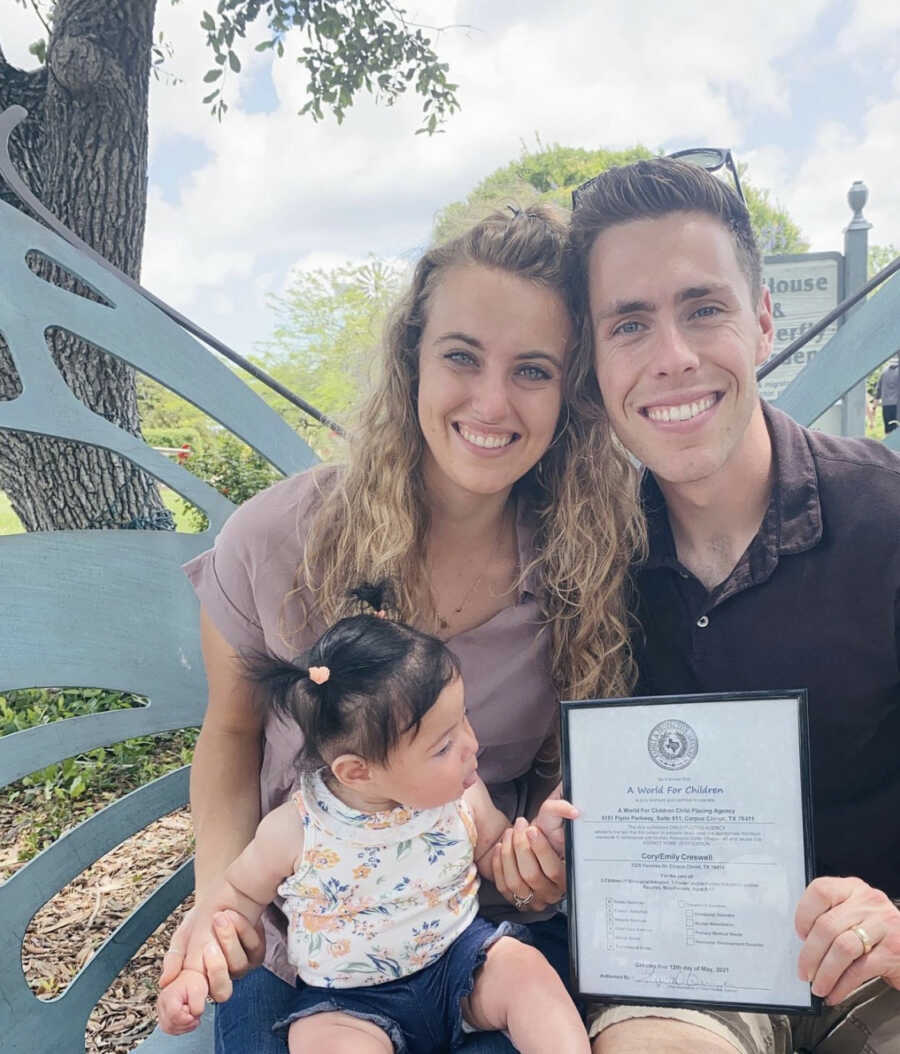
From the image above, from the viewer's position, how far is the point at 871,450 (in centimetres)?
198

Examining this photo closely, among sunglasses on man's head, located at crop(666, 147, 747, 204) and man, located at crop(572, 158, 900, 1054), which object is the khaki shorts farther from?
sunglasses on man's head, located at crop(666, 147, 747, 204)

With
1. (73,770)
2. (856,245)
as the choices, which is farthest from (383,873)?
(856,245)

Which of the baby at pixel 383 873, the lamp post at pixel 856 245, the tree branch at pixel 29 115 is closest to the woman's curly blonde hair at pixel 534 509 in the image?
the baby at pixel 383 873

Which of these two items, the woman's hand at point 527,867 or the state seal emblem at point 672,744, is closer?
the state seal emblem at point 672,744

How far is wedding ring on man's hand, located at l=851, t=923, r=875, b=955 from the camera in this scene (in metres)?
1.41

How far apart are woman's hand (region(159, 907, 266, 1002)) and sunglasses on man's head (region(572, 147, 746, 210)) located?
1.78m

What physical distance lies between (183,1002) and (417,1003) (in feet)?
1.46

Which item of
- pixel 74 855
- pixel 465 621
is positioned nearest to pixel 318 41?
pixel 465 621

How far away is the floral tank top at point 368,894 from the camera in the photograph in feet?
5.60

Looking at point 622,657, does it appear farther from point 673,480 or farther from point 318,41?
point 318,41

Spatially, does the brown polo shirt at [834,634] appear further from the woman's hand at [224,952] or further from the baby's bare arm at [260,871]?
the woman's hand at [224,952]

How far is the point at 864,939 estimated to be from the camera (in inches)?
55.6

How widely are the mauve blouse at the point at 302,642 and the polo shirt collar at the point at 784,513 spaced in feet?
1.28

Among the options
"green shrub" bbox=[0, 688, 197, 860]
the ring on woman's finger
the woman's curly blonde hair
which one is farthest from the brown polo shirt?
"green shrub" bbox=[0, 688, 197, 860]
